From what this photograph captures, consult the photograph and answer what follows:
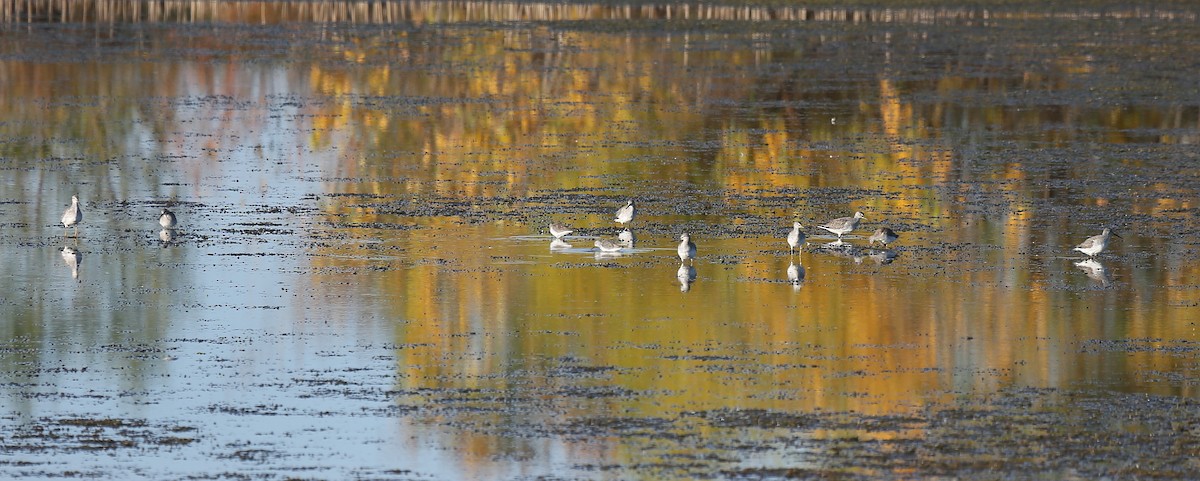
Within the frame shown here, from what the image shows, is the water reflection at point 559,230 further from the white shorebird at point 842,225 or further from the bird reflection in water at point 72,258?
the bird reflection in water at point 72,258

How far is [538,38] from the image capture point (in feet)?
147

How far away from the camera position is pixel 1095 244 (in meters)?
17.0

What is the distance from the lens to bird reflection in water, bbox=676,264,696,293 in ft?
52.5

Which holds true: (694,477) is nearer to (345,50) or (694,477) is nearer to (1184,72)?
(1184,72)

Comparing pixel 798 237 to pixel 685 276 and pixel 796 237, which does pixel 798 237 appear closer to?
pixel 796 237

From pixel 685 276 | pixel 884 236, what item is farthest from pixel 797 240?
pixel 685 276

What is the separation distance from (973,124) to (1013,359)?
14983 mm

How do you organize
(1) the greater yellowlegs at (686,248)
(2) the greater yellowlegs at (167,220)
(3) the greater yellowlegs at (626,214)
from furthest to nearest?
1. (2) the greater yellowlegs at (167,220)
2. (3) the greater yellowlegs at (626,214)
3. (1) the greater yellowlegs at (686,248)

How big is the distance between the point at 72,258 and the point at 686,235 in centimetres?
546

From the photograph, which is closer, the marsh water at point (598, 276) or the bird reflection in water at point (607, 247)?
the marsh water at point (598, 276)

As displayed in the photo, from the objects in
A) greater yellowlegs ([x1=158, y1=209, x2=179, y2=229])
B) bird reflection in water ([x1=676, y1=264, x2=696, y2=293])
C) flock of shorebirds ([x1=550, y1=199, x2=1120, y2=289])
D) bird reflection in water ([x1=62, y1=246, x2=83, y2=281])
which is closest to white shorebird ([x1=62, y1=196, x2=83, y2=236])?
bird reflection in water ([x1=62, y1=246, x2=83, y2=281])

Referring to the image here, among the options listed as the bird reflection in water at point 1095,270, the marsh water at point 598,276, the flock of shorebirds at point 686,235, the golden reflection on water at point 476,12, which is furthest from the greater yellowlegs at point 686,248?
the golden reflection on water at point 476,12

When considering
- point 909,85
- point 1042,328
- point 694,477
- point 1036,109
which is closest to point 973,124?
point 1036,109

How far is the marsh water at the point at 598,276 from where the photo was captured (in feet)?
36.4
